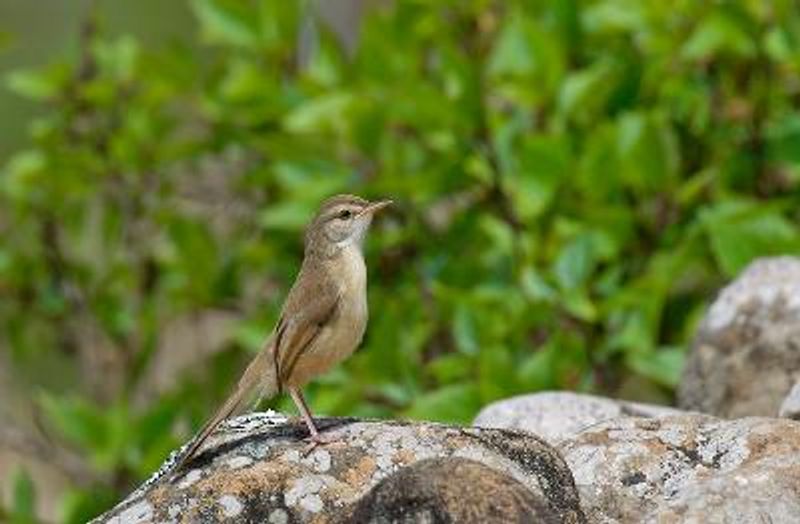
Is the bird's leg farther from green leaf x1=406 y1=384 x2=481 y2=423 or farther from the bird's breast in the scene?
green leaf x1=406 y1=384 x2=481 y2=423

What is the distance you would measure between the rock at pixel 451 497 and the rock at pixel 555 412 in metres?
1.79

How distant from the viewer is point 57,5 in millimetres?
23422

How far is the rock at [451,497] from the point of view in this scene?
4.36m

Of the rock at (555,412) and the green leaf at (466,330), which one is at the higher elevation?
the green leaf at (466,330)

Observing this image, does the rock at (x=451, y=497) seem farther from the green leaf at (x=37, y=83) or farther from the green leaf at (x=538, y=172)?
the green leaf at (x=37, y=83)

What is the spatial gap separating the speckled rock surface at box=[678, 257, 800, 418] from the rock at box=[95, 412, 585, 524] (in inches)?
73.7

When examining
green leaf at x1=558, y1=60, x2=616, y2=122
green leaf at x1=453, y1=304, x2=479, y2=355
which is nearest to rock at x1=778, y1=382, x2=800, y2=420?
green leaf at x1=453, y1=304, x2=479, y2=355

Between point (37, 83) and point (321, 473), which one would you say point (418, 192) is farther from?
point (321, 473)

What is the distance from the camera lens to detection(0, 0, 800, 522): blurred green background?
8617 mm

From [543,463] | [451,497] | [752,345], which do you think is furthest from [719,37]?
[451,497]

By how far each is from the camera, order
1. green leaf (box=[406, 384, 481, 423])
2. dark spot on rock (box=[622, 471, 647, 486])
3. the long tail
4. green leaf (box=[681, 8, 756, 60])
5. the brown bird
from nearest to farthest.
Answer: dark spot on rock (box=[622, 471, 647, 486]) → the long tail → the brown bird → green leaf (box=[406, 384, 481, 423]) → green leaf (box=[681, 8, 756, 60])

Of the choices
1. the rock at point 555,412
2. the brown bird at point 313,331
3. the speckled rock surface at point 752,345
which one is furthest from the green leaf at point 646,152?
the brown bird at point 313,331

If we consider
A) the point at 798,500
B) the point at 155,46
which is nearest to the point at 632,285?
the point at 798,500

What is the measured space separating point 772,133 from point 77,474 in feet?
13.8
